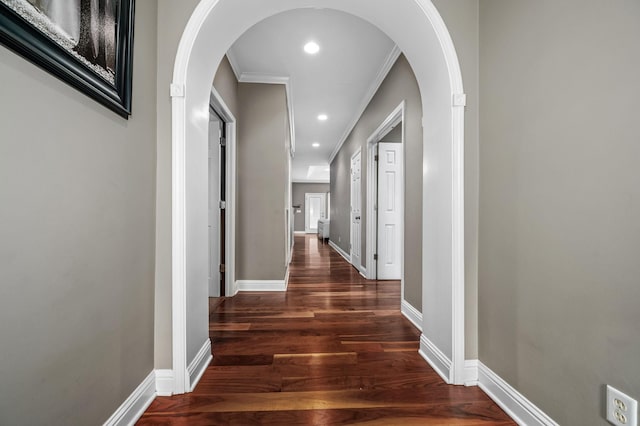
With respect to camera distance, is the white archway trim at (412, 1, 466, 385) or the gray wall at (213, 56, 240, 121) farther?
the gray wall at (213, 56, 240, 121)

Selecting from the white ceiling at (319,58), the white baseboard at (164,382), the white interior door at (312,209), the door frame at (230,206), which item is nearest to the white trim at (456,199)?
the white ceiling at (319,58)

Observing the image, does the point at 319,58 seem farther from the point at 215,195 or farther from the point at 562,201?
the point at 562,201

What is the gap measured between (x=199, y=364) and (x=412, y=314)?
1713mm

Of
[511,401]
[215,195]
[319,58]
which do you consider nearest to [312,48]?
[319,58]

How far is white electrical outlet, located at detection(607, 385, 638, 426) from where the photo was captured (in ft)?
2.60

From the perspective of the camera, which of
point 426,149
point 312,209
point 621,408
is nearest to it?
point 621,408

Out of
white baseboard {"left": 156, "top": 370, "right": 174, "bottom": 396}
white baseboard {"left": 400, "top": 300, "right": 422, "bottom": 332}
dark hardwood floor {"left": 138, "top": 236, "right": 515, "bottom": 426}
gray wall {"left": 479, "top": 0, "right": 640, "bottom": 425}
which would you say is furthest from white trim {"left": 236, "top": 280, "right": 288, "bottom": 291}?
gray wall {"left": 479, "top": 0, "right": 640, "bottom": 425}

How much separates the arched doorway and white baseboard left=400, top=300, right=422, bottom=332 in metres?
0.43

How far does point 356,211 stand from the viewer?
466 centimetres

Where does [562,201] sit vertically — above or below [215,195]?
below

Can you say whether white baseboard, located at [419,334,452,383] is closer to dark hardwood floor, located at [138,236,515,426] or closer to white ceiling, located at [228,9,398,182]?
dark hardwood floor, located at [138,236,515,426]

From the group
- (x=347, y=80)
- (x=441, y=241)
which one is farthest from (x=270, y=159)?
(x=441, y=241)

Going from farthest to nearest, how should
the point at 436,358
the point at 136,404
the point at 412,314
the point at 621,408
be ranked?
the point at 412,314, the point at 436,358, the point at 136,404, the point at 621,408

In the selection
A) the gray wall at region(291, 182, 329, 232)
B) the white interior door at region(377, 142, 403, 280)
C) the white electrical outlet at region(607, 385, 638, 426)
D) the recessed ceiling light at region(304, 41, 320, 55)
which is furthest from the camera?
the gray wall at region(291, 182, 329, 232)
